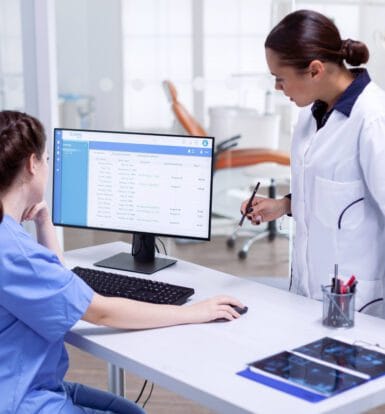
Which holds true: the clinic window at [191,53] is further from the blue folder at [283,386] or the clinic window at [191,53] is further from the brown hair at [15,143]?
the blue folder at [283,386]

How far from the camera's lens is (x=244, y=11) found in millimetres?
4348

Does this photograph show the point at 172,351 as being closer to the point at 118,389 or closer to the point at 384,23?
the point at 118,389

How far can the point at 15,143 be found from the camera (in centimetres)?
181

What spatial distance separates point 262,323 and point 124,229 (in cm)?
68

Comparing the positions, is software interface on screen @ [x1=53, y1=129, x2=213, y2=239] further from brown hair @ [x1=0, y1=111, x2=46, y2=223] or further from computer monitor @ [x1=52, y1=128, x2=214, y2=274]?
brown hair @ [x1=0, y1=111, x2=46, y2=223]

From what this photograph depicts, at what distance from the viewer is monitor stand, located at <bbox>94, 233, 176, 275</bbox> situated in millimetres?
2441

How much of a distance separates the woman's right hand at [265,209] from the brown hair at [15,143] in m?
0.75

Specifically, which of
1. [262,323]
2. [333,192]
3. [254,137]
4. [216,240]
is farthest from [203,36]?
[262,323]

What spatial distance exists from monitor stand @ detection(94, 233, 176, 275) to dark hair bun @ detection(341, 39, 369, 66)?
0.78 m

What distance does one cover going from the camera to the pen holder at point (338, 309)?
193 cm

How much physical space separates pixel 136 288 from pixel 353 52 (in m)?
0.84

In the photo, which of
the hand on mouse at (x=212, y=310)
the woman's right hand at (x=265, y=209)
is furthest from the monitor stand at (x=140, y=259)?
the hand on mouse at (x=212, y=310)

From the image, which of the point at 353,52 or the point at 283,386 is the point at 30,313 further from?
the point at 353,52

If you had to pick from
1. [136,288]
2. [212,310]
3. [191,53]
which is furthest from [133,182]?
[191,53]
